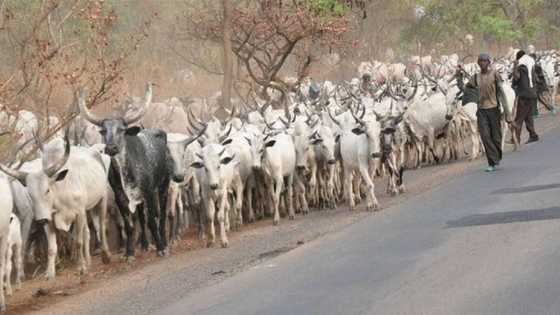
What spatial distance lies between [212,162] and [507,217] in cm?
428

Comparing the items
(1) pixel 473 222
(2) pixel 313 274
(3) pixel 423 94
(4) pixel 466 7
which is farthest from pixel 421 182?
(4) pixel 466 7

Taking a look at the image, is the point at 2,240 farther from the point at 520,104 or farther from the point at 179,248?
the point at 520,104

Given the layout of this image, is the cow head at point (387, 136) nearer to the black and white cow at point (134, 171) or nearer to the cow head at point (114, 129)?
the black and white cow at point (134, 171)

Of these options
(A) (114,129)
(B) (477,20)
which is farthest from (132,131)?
(B) (477,20)

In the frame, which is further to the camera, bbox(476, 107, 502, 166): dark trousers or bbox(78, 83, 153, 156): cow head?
bbox(476, 107, 502, 166): dark trousers

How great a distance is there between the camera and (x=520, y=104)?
995 inches

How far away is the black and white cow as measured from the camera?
1653cm

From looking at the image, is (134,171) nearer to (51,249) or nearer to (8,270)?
(51,249)

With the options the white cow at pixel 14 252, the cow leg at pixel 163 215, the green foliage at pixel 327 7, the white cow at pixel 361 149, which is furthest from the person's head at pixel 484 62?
the white cow at pixel 14 252

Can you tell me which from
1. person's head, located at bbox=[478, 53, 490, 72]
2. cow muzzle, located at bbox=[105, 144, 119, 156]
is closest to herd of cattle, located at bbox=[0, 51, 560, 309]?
cow muzzle, located at bbox=[105, 144, 119, 156]

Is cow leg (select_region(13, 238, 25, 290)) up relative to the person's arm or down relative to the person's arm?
down

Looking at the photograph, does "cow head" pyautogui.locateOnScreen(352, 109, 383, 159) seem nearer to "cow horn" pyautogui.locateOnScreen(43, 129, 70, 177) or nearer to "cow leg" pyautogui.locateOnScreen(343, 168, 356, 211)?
"cow leg" pyautogui.locateOnScreen(343, 168, 356, 211)

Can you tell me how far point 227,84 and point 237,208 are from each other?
7.95 m

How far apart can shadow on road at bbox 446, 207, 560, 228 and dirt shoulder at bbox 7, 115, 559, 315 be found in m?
1.90
